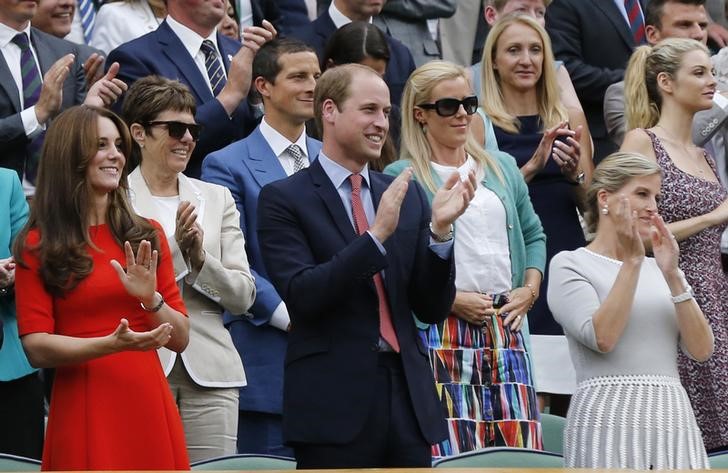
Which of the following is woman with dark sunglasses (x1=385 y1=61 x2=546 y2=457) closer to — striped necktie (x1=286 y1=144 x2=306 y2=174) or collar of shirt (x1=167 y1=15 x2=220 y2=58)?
striped necktie (x1=286 y1=144 x2=306 y2=174)

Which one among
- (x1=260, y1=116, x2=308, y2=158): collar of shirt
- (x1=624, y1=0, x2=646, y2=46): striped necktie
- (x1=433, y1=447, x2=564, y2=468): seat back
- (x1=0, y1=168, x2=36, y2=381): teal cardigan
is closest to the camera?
(x1=433, y1=447, x2=564, y2=468): seat back

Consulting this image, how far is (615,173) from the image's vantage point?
558cm

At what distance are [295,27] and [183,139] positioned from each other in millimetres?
2882

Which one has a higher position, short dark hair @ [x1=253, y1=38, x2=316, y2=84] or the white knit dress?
short dark hair @ [x1=253, y1=38, x2=316, y2=84]

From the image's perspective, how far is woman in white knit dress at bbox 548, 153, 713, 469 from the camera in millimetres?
5188

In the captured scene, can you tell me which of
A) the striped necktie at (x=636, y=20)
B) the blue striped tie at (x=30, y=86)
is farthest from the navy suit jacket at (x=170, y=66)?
the striped necktie at (x=636, y=20)

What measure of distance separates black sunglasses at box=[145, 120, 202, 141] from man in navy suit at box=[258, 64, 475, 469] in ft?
3.59

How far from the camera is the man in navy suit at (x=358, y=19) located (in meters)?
7.82

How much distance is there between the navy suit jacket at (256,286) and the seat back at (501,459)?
1.37 metres

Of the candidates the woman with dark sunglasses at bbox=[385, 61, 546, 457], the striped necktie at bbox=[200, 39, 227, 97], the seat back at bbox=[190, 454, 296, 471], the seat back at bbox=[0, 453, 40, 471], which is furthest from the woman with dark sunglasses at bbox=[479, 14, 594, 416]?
the seat back at bbox=[0, 453, 40, 471]

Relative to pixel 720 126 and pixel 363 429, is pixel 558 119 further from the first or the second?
pixel 363 429

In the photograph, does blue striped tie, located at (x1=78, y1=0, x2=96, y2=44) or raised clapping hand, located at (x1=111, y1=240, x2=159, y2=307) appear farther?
blue striped tie, located at (x1=78, y1=0, x2=96, y2=44)

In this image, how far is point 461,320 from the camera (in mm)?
5988

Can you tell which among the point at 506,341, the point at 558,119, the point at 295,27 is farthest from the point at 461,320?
the point at 295,27
